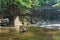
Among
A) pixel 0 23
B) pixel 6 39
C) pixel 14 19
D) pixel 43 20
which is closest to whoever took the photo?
pixel 6 39

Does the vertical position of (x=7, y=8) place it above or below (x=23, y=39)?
above

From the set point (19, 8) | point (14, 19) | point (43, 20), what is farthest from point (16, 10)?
point (43, 20)

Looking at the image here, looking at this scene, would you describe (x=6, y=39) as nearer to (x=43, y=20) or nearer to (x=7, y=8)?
(x=7, y=8)

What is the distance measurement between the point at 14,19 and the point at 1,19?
429 cm

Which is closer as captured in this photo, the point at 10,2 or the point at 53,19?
the point at 10,2

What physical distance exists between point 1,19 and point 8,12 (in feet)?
6.33

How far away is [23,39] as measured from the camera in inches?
1056

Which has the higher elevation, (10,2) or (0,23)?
(10,2)

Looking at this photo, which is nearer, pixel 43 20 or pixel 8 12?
pixel 8 12

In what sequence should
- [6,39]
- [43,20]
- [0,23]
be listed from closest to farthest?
[6,39], [0,23], [43,20]

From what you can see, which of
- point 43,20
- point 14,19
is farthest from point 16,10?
point 43,20

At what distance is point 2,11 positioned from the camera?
143 feet

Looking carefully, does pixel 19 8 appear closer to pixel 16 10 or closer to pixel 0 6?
pixel 16 10

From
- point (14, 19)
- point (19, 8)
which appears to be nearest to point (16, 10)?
point (19, 8)
